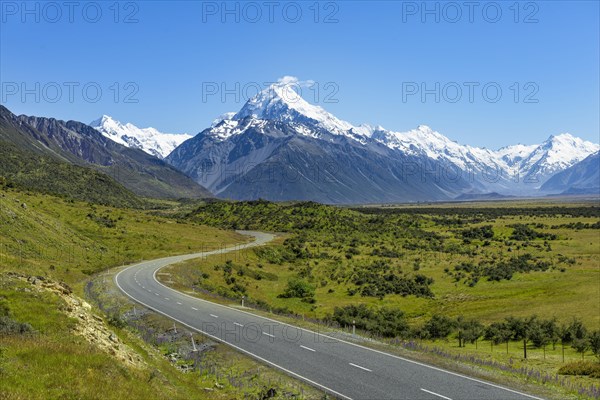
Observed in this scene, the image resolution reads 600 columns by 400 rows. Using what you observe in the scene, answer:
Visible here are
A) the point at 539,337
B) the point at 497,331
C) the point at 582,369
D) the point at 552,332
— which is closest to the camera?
the point at 582,369

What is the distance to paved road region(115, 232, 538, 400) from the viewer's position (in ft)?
57.4

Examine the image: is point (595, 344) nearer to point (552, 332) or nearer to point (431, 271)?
point (552, 332)

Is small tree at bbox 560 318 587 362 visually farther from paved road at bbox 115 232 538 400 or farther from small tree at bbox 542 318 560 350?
paved road at bbox 115 232 538 400

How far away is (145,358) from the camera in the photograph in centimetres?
1905

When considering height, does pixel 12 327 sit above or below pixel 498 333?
above

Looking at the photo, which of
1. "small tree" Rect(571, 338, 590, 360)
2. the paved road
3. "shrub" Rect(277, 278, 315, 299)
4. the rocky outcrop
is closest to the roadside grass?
the rocky outcrop

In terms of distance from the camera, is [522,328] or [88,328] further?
[522,328]

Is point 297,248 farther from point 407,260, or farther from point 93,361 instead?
point 93,361

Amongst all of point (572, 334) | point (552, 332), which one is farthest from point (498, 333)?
point (572, 334)

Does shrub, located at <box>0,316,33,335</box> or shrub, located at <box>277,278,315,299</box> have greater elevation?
shrub, located at <box>0,316,33,335</box>

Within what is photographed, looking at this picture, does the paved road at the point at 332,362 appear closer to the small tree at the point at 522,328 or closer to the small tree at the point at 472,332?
the small tree at the point at 472,332

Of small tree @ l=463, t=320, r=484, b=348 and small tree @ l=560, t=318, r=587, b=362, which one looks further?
small tree @ l=463, t=320, r=484, b=348

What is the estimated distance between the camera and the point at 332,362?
69.5 ft

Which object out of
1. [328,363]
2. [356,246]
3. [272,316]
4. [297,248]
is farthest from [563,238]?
[328,363]
